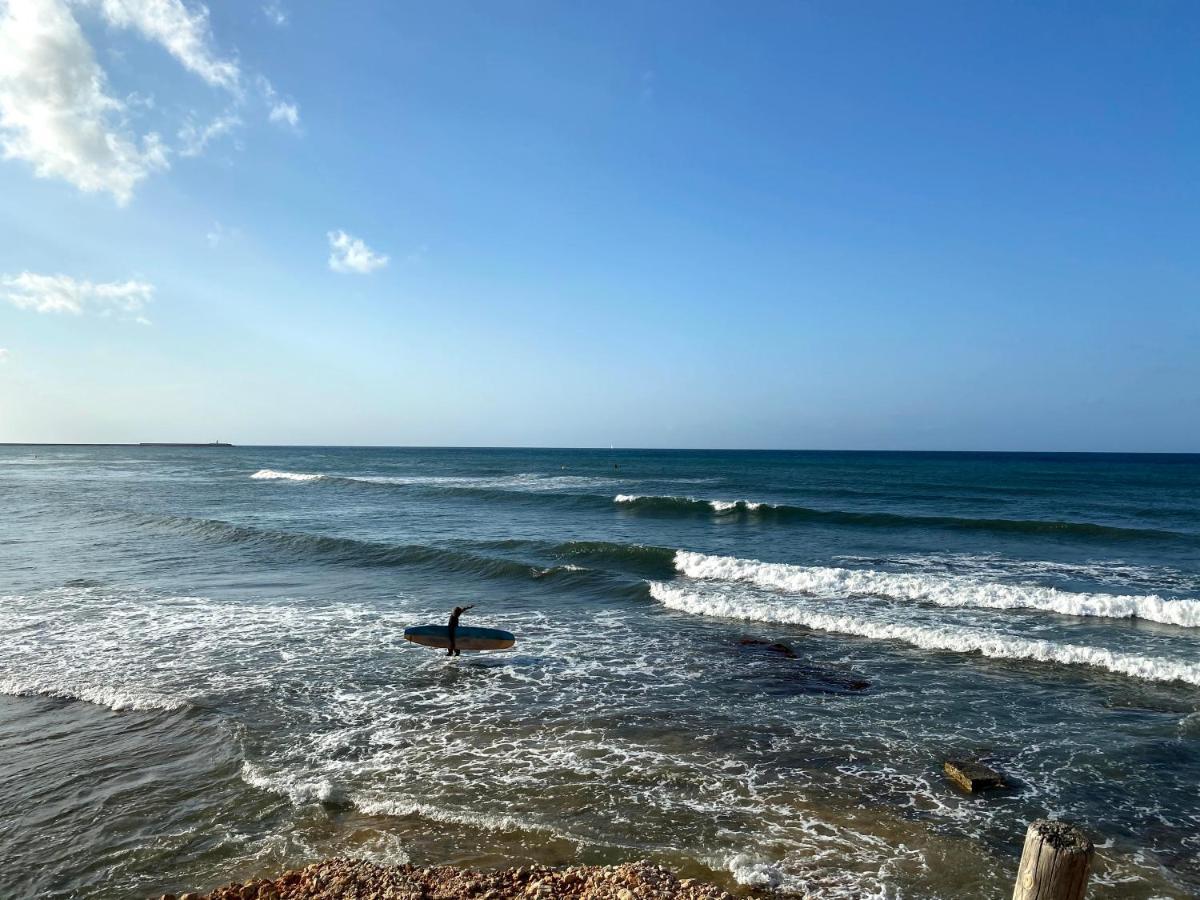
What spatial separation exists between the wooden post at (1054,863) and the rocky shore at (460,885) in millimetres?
2692

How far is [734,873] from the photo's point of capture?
6305 mm

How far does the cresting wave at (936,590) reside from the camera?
1647 cm

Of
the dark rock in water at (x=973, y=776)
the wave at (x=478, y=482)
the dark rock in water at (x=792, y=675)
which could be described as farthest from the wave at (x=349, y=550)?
the wave at (x=478, y=482)

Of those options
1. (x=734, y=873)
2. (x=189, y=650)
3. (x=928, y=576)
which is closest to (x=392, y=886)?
(x=734, y=873)

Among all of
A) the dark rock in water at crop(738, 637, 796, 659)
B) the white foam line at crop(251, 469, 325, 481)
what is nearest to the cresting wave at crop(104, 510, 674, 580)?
the dark rock in water at crop(738, 637, 796, 659)

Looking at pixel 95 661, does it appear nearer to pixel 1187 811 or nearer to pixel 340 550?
pixel 340 550

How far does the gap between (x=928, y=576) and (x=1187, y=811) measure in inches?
529

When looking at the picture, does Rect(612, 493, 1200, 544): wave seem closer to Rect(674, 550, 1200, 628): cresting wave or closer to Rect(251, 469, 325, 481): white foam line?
Rect(674, 550, 1200, 628): cresting wave

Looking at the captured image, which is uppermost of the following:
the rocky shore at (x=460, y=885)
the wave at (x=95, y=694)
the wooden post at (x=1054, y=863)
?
the wooden post at (x=1054, y=863)

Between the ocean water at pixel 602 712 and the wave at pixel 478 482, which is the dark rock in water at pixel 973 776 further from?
the wave at pixel 478 482

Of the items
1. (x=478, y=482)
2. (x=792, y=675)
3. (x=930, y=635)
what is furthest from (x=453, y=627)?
(x=478, y=482)

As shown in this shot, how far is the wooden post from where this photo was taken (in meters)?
3.92

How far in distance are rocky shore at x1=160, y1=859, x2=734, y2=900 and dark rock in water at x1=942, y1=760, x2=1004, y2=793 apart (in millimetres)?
4082

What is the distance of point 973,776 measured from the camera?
26.8ft
